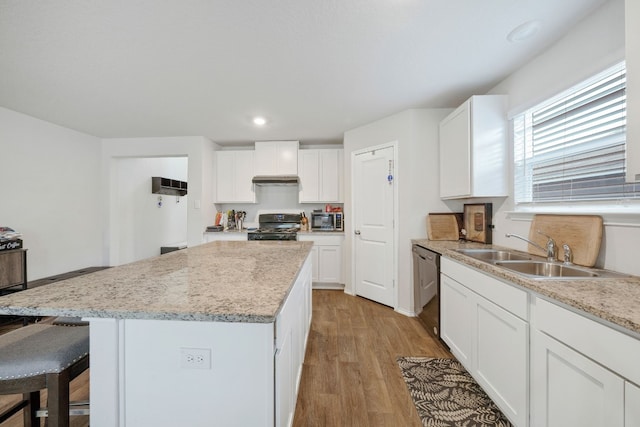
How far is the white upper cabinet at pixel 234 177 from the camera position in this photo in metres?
4.07

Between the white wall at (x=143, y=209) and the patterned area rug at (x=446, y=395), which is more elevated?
the white wall at (x=143, y=209)

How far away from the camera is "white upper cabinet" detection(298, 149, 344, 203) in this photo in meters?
3.94

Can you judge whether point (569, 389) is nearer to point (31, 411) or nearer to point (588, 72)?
point (588, 72)

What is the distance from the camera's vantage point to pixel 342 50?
178 centimetres

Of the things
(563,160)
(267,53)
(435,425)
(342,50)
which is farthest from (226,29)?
(435,425)

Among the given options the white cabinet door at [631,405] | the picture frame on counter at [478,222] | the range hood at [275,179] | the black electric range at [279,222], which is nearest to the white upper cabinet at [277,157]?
the range hood at [275,179]

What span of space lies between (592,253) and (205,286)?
2098mm

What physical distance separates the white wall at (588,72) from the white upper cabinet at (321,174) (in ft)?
7.62

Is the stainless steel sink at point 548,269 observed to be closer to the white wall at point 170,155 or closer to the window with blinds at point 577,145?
the window with blinds at point 577,145

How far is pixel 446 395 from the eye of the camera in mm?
1606

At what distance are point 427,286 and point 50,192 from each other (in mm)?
4752

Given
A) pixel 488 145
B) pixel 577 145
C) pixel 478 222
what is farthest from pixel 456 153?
pixel 577 145

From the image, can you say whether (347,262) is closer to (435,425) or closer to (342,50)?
(435,425)

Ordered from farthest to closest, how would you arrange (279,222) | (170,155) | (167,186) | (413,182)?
(167,186) < (279,222) < (170,155) < (413,182)
